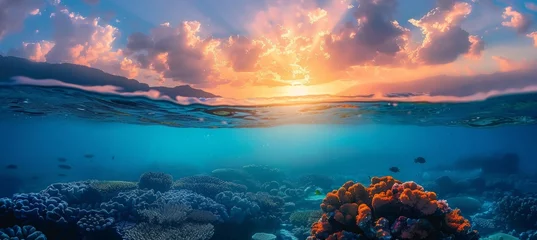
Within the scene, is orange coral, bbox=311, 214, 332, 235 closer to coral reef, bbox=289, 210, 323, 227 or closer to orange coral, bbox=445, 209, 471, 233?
orange coral, bbox=445, 209, 471, 233

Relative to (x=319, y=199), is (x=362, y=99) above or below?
above

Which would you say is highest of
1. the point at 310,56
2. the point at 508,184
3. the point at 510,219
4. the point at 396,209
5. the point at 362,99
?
the point at 310,56

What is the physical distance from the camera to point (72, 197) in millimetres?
10969

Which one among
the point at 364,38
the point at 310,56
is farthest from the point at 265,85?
the point at 364,38

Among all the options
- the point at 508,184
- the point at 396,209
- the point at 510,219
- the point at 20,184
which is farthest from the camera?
the point at 20,184

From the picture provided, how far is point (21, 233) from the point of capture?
22.9ft

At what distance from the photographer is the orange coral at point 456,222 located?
5.38 meters

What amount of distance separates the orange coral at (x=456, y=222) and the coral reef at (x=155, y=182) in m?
12.6

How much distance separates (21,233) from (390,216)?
893cm

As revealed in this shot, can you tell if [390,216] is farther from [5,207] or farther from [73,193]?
[73,193]

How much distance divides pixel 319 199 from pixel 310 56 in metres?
10.6

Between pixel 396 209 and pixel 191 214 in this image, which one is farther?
pixel 191 214

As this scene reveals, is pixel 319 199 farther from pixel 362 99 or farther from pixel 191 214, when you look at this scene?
pixel 191 214

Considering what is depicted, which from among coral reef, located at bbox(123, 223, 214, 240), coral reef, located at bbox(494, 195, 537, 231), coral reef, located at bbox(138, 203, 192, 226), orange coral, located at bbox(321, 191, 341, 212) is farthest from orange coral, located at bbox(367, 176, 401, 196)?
coral reef, located at bbox(494, 195, 537, 231)
